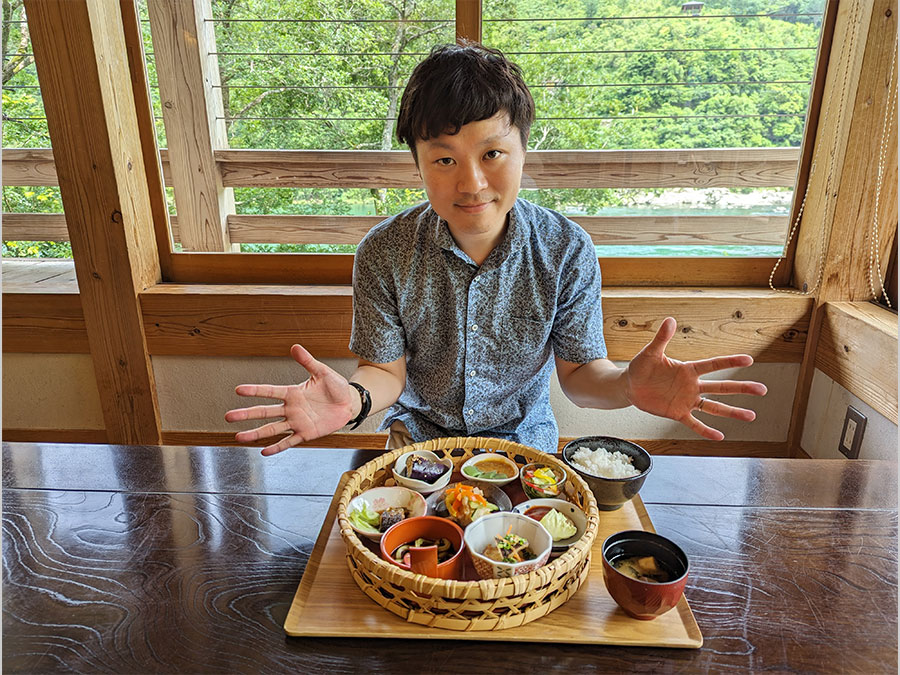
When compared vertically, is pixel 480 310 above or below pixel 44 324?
above

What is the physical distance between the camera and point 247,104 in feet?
7.40

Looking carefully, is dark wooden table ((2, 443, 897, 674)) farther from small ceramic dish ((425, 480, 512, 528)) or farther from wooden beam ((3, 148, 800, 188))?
wooden beam ((3, 148, 800, 188))

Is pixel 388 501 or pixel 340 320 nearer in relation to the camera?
pixel 388 501

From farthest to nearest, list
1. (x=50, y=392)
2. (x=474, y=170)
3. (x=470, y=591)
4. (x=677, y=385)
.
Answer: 1. (x=50, y=392)
2. (x=474, y=170)
3. (x=677, y=385)
4. (x=470, y=591)

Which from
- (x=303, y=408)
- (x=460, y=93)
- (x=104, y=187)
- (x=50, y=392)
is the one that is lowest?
(x=50, y=392)

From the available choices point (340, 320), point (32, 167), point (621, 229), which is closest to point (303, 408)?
point (340, 320)

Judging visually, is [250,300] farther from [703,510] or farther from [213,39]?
[703,510]

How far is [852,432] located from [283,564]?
6.20 feet

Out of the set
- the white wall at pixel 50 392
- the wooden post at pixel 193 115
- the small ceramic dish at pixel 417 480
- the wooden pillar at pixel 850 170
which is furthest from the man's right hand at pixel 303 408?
the wooden pillar at pixel 850 170

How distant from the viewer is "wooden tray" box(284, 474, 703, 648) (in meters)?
0.84

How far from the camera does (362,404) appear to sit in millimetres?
1348

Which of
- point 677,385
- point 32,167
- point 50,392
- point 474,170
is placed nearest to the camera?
point 677,385

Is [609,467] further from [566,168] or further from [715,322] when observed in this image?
[566,168]

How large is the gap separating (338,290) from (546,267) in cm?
102
